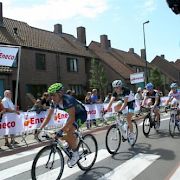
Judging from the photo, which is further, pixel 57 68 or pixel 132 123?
pixel 57 68

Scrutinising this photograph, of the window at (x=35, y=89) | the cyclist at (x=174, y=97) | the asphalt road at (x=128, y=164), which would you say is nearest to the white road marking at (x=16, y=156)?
the asphalt road at (x=128, y=164)

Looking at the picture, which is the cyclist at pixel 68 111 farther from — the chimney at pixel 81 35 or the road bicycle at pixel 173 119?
the chimney at pixel 81 35

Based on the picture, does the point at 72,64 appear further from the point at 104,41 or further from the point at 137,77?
the point at 104,41

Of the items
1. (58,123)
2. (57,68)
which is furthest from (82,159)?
(57,68)

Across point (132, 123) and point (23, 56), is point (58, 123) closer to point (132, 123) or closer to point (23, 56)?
point (132, 123)

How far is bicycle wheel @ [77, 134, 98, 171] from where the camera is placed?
7984 millimetres

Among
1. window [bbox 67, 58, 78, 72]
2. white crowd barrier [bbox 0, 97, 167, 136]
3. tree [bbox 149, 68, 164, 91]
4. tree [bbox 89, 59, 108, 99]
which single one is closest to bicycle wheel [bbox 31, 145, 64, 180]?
white crowd barrier [bbox 0, 97, 167, 136]

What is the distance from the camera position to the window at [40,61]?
36125 mm

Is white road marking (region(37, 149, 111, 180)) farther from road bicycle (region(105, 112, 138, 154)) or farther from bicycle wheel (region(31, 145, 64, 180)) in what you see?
road bicycle (region(105, 112, 138, 154))

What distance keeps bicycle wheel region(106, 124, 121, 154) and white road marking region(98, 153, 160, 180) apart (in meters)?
0.67

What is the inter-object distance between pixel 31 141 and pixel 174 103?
5.16 m

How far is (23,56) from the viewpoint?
33844 mm

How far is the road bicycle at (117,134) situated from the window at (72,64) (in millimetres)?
30648

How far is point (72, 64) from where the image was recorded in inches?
1650
